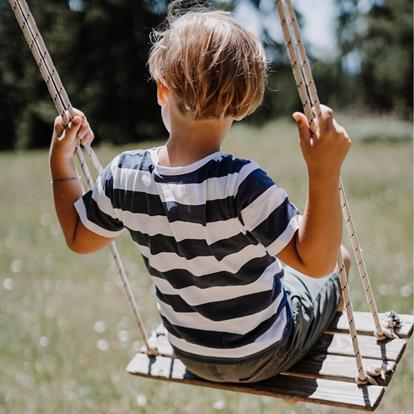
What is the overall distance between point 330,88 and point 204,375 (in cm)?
2466

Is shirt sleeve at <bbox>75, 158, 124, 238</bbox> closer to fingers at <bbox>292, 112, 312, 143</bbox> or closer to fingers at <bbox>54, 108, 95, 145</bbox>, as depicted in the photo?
fingers at <bbox>54, 108, 95, 145</bbox>

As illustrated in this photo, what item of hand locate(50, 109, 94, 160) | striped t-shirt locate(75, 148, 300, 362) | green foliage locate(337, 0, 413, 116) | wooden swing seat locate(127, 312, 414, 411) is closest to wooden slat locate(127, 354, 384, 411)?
wooden swing seat locate(127, 312, 414, 411)

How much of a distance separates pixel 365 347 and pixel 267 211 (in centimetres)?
69

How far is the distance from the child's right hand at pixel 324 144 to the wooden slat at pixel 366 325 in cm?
75

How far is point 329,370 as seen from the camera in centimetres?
178

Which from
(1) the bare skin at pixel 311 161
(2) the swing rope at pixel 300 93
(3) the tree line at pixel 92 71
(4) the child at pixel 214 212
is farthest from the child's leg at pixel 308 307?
(3) the tree line at pixel 92 71

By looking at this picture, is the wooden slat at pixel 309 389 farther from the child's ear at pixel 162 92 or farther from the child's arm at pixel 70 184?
the child's ear at pixel 162 92

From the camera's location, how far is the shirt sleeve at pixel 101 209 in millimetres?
1705

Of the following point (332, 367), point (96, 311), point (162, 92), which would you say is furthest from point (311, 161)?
point (96, 311)

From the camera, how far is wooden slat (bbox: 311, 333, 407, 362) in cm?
181

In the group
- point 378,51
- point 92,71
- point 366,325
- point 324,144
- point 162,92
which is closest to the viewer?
point 324,144

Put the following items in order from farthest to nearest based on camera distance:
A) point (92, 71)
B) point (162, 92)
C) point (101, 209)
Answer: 1. point (92, 71)
2. point (101, 209)
3. point (162, 92)

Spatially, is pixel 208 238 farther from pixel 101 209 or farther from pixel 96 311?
pixel 96 311

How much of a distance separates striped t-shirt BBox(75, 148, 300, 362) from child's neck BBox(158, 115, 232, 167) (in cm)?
3
